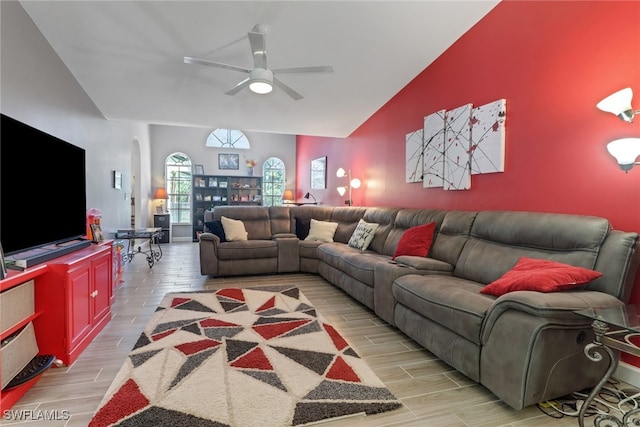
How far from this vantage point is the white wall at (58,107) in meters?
2.26

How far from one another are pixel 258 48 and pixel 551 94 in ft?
7.91

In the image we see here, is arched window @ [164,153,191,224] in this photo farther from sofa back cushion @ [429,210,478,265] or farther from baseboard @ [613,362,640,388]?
baseboard @ [613,362,640,388]

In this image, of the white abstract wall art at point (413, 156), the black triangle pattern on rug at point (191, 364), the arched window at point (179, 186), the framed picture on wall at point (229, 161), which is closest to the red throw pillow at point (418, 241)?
the white abstract wall art at point (413, 156)

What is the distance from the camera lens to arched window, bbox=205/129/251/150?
→ 332 inches

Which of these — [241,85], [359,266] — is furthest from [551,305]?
Result: [241,85]

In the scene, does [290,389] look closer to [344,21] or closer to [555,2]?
[344,21]

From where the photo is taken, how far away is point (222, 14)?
9.14 ft

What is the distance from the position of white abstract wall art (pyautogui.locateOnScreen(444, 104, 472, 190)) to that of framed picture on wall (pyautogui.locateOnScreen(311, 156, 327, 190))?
12.2ft

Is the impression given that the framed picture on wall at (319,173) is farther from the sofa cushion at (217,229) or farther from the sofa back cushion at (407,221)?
the sofa back cushion at (407,221)

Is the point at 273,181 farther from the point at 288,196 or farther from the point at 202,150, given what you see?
the point at 202,150

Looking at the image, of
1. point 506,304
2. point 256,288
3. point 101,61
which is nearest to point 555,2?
point 506,304

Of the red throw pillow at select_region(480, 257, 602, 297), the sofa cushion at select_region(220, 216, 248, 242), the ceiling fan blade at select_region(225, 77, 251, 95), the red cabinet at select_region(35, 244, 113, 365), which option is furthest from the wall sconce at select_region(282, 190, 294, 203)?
the red throw pillow at select_region(480, 257, 602, 297)

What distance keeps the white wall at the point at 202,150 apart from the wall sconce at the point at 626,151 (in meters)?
7.69

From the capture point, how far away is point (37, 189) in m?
2.07
